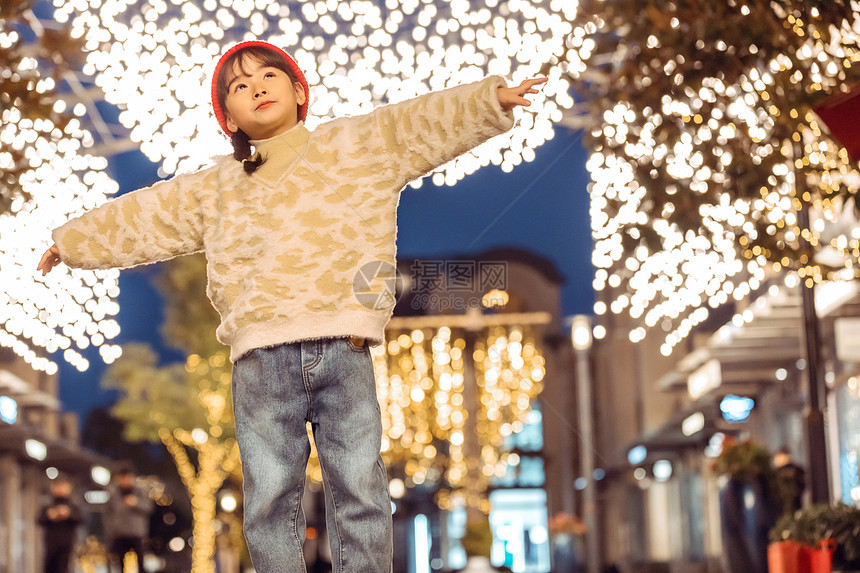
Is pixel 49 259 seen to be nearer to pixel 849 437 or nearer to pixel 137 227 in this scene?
pixel 137 227

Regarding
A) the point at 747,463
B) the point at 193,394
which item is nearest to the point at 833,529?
the point at 747,463

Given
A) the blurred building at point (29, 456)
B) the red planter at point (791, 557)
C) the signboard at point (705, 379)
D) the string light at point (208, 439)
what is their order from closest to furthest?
the red planter at point (791, 557) → the blurred building at point (29, 456) → the signboard at point (705, 379) → the string light at point (208, 439)

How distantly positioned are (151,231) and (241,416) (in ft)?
1.92

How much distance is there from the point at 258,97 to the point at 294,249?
421 mm

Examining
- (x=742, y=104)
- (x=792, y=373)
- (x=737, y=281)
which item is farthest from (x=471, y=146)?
(x=792, y=373)

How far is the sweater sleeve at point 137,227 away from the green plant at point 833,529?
3461 mm

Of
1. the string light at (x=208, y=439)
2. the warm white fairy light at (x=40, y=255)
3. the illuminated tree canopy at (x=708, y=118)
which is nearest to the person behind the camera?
the illuminated tree canopy at (x=708, y=118)

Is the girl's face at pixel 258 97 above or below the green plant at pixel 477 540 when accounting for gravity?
above

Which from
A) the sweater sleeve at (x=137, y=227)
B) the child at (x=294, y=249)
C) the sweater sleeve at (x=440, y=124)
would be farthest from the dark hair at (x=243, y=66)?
the sweater sleeve at (x=440, y=124)

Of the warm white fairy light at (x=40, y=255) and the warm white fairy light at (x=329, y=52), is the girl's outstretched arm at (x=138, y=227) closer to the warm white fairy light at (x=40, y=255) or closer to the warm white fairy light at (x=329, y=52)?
the warm white fairy light at (x=40, y=255)

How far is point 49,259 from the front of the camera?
2.96 metres

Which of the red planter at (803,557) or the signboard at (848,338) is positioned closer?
the red planter at (803,557)

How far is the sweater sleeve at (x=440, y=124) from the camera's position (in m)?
2.76

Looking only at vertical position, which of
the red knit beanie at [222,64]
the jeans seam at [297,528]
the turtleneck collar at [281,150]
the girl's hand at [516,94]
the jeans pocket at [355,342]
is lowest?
the jeans seam at [297,528]
